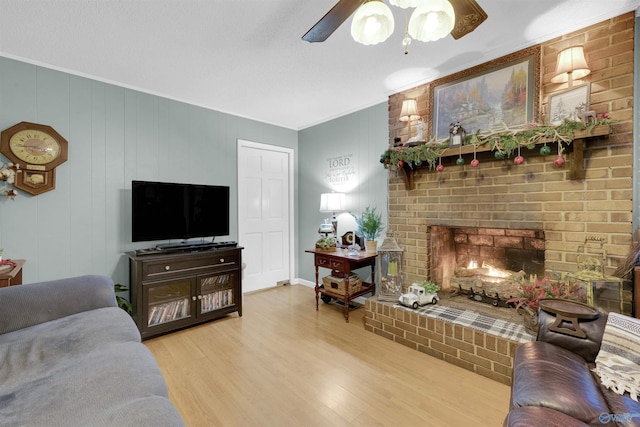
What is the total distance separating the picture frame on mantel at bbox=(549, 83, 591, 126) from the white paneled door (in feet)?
10.3

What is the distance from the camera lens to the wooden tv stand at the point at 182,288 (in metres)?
2.51

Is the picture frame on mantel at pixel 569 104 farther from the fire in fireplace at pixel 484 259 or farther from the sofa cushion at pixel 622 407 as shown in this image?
the sofa cushion at pixel 622 407

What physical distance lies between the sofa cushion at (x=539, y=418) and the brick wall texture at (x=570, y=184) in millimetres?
1465

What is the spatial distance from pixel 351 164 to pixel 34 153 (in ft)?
10.2

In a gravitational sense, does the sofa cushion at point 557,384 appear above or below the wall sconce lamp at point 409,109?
below

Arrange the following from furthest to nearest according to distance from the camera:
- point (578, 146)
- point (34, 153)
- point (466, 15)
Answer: point (34, 153) < point (578, 146) < point (466, 15)

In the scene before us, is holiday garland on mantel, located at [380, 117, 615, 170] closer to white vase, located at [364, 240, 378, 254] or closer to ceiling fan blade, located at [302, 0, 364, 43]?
white vase, located at [364, 240, 378, 254]

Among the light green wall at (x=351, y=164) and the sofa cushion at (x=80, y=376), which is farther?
the light green wall at (x=351, y=164)

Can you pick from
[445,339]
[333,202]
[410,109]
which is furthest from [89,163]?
[445,339]

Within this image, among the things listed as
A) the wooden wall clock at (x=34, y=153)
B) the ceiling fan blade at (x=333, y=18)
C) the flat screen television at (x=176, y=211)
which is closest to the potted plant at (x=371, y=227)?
the flat screen television at (x=176, y=211)

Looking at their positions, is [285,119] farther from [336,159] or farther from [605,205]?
[605,205]

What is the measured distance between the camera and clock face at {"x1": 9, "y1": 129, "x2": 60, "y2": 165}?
2318 millimetres

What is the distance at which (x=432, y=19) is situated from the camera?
123cm

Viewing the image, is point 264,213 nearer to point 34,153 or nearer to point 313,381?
point 34,153
